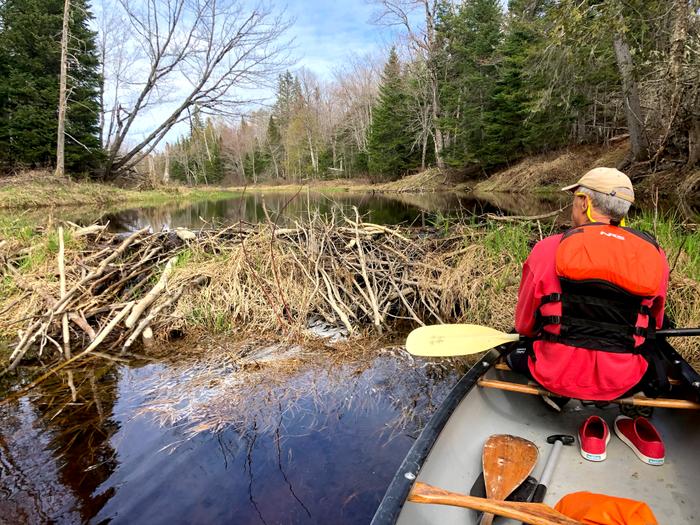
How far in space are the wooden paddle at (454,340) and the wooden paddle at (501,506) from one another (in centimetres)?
136

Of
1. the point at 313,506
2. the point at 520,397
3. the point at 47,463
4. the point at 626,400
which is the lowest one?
the point at 313,506

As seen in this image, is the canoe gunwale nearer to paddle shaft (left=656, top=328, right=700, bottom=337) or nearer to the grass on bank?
paddle shaft (left=656, top=328, right=700, bottom=337)

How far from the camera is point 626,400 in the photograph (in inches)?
91.0

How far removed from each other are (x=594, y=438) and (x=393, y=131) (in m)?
36.3

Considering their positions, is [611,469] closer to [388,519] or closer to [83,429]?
[388,519]

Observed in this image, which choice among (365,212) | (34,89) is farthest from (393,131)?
(34,89)

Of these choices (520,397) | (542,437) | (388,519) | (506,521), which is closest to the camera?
(388,519)

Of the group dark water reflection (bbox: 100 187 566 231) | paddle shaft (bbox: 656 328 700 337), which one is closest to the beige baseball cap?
paddle shaft (bbox: 656 328 700 337)

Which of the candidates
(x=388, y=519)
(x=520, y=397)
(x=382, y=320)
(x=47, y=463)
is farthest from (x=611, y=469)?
(x=47, y=463)

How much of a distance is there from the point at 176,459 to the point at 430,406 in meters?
2.01

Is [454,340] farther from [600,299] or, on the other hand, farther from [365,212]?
[365,212]

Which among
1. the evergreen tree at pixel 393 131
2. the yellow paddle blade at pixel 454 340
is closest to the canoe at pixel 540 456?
the yellow paddle blade at pixel 454 340

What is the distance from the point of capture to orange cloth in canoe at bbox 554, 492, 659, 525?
1.62 meters

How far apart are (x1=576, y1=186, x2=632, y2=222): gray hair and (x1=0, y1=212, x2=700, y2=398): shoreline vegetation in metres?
2.63
